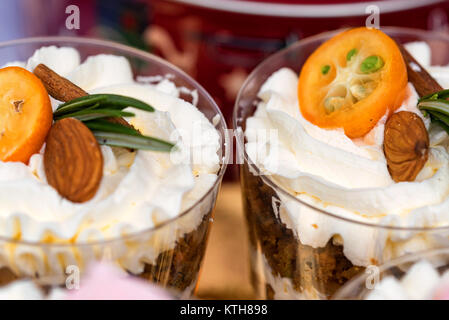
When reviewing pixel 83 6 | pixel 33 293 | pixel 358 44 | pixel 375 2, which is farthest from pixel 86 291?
pixel 83 6

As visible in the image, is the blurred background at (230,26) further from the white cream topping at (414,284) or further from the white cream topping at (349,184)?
the white cream topping at (414,284)

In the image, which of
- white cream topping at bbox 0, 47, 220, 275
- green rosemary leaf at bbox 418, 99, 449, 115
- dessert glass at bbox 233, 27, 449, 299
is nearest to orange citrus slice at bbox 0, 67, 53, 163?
white cream topping at bbox 0, 47, 220, 275

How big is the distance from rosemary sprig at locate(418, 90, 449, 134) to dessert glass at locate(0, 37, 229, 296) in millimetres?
339

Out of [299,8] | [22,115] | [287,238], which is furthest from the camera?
[299,8]

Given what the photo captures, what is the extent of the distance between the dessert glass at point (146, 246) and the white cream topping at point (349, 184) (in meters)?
0.12

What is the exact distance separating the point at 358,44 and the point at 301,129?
0.60ft

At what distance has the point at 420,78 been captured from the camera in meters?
1.10

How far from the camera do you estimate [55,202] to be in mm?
844

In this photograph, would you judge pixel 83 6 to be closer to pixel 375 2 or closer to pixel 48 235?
pixel 375 2

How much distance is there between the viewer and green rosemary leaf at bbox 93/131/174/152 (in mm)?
890

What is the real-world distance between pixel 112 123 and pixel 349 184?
0.39 m

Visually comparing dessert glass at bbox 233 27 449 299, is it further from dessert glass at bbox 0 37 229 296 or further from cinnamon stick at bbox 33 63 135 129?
cinnamon stick at bbox 33 63 135 129

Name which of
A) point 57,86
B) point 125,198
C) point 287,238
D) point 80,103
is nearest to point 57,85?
point 57,86

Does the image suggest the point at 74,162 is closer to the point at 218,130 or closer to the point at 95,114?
the point at 95,114
